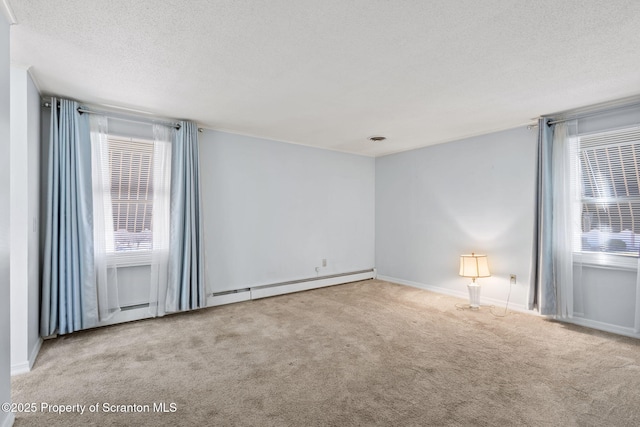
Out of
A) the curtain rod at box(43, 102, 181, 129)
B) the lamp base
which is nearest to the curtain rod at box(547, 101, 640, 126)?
the lamp base

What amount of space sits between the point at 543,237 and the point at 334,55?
321 centimetres

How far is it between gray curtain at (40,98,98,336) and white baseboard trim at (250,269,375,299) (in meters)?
2.02

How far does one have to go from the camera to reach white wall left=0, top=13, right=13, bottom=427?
1.77m

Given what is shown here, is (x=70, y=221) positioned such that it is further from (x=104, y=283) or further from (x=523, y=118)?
(x=523, y=118)

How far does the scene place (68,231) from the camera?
316 centimetres

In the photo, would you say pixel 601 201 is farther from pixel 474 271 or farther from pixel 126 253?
pixel 126 253

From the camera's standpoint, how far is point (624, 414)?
196 cm

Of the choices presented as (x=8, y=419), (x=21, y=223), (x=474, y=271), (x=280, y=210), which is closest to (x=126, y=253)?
(x=21, y=223)

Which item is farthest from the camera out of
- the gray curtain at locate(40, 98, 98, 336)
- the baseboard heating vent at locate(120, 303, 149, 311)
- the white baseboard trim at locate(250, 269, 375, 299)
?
the white baseboard trim at locate(250, 269, 375, 299)

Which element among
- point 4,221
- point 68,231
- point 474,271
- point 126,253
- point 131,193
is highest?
point 131,193

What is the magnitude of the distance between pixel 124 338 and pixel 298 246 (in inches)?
105

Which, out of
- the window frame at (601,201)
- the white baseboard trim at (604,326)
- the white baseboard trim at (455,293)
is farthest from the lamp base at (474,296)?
the window frame at (601,201)

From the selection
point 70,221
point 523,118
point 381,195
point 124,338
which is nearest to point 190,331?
point 124,338

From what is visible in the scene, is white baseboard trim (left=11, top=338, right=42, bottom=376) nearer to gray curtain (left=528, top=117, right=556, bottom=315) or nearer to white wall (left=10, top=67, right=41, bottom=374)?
white wall (left=10, top=67, right=41, bottom=374)
